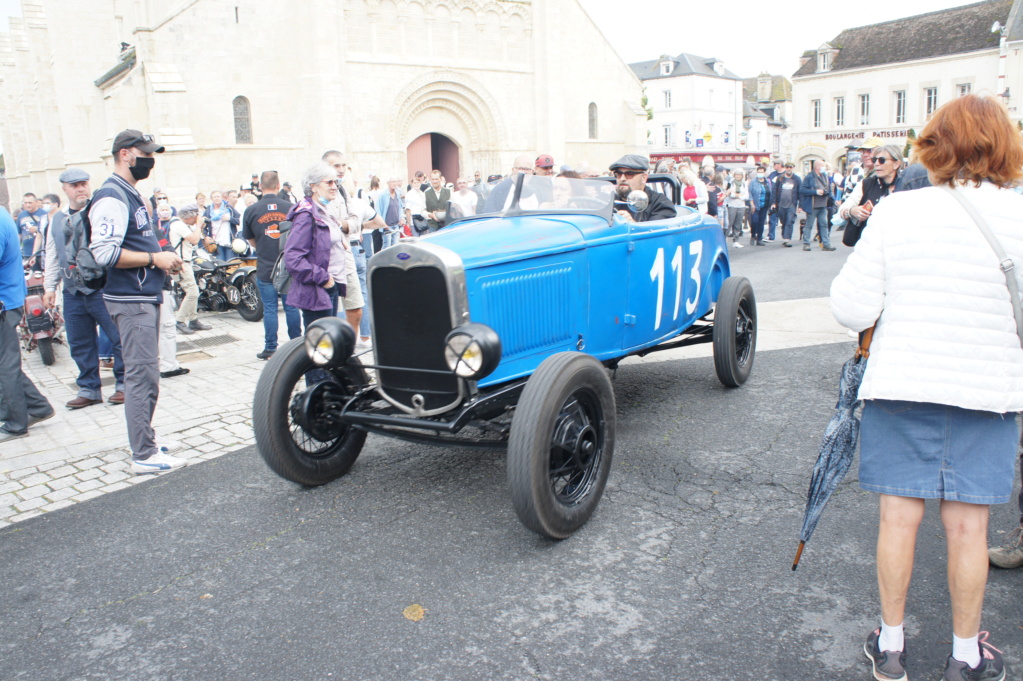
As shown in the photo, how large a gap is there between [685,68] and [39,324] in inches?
2521

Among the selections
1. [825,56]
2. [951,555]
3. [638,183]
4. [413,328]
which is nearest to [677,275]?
[638,183]

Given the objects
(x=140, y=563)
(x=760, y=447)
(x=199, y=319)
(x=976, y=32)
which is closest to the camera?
(x=140, y=563)

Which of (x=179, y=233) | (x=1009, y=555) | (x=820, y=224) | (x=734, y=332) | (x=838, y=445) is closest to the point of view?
(x=838, y=445)

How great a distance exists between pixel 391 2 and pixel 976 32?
34.5 meters

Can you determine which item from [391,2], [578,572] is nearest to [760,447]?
[578,572]

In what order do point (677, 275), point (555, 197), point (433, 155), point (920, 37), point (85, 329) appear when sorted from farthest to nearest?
point (920, 37)
point (433, 155)
point (85, 329)
point (677, 275)
point (555, 197)

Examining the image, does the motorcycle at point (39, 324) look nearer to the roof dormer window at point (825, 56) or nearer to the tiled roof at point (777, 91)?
the roof dormer window at point (825, 56)

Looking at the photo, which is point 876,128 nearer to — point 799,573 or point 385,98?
point 385,98

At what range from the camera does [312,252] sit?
20.0 ft

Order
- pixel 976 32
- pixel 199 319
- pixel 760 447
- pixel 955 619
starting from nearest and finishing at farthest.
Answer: pixel 955 619 → pixel 760 447 → pixel 199 319 → pixel 976 32

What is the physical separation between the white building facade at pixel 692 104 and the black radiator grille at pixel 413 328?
61.4m

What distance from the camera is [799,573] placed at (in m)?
3.22

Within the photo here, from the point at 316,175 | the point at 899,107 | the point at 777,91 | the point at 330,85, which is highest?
the point at 777,91

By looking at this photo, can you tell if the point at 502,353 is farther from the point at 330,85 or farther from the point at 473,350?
the point at 330,85
